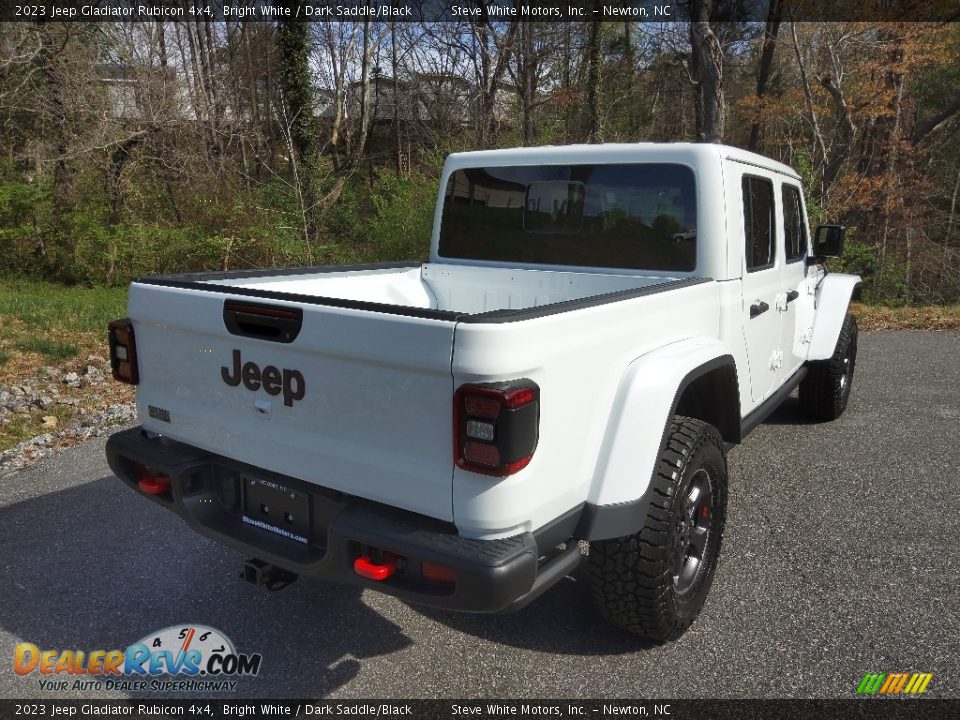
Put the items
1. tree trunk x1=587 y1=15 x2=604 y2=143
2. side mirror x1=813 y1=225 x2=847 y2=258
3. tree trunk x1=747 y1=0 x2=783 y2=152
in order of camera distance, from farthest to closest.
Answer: tree trunk x1=587 y1=15 x2=604 y2=143 → tree trunk x1=747 y1=0 x2=783 y2=152 → side mirror x1=813 y1=225 x2=847 y2=258

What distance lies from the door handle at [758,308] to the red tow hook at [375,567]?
2.43 metres

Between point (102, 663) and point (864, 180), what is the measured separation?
774 inches

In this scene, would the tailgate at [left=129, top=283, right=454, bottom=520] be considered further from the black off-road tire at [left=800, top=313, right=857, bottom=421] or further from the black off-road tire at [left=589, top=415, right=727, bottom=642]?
the black off-road tire at [left=800, top=313, right=857, bottom=421]

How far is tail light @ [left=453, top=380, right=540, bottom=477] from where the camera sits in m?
1.92

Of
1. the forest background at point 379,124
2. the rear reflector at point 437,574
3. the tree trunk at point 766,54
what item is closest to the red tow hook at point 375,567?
the rear reflector at point 437,574

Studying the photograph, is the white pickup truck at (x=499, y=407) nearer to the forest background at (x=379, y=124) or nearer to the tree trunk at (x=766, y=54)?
the forest background at (x=379, y=124)

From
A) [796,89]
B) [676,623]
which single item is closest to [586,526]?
[676,623]

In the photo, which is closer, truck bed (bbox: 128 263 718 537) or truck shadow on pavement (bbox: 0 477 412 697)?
truck bed (bbox: 128 263 718 537)

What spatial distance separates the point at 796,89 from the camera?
1927 centimetres

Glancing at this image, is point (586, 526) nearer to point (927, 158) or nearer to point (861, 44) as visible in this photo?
point (861, 44)

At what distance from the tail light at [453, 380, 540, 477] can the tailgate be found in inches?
2.2

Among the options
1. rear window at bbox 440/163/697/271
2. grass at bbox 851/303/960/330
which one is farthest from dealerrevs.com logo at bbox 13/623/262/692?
grass at bbox 851/303/960/330

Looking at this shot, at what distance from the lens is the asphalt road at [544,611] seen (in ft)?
8.52

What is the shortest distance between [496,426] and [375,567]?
61 cm
